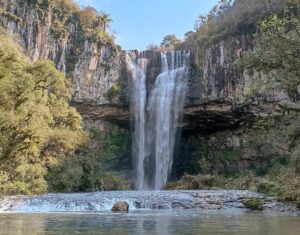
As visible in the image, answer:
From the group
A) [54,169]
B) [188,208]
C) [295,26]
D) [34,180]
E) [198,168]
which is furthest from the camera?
[198,168]

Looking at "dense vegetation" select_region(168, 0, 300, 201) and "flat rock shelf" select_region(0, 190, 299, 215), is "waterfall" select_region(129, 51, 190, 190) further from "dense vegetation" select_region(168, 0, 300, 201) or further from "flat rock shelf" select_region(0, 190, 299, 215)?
"flat rock shelf" select_region(0, 190, 299, 215)

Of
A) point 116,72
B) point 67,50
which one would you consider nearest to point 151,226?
point 116,72

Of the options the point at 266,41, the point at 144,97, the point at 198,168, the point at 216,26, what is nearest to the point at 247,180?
the point at 198,168

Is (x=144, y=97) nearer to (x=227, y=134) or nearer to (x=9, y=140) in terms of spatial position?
(x=227, y=134)

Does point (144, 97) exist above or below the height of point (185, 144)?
above

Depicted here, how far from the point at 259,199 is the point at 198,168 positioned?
24.3 m

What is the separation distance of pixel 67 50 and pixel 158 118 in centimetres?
→ 1178

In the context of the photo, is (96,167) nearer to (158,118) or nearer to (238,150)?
(158,118)

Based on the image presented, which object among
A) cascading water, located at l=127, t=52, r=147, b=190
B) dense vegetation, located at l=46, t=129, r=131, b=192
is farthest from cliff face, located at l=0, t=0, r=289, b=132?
dense vegetation, located at l=46, t=129, r=131, b=192

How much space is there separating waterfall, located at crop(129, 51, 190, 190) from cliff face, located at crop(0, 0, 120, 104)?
3.42 m

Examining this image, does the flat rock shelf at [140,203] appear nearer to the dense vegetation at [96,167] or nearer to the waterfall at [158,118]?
the dense vegetation at [96,167]

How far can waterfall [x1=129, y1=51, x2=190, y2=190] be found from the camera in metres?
42.2

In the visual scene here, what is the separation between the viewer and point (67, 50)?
154 feet

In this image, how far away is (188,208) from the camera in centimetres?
1991
